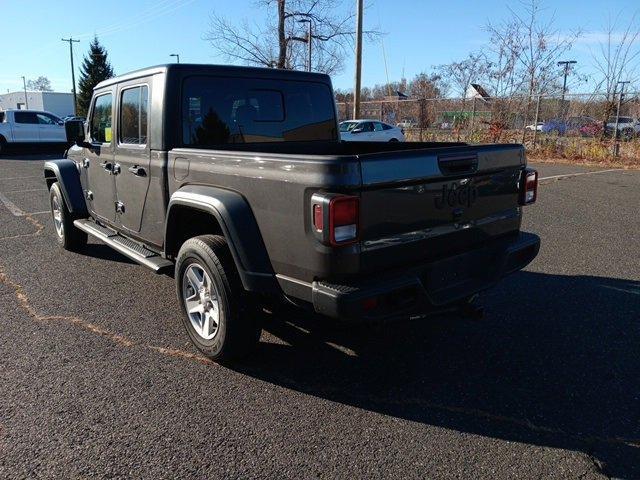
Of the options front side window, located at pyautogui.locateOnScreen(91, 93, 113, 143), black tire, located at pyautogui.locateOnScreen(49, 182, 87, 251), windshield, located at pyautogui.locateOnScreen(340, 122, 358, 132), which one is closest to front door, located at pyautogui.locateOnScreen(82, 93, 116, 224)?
front side window, located at pyautogui.locateOnScreen(91, 93, 113, 143)

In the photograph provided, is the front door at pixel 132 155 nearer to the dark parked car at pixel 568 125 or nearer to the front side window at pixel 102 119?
the front side window at pixel 102 119

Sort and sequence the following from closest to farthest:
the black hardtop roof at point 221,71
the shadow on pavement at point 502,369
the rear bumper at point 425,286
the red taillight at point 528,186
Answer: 1. the rear bumper at point 425,286
2. the shadow on pavement at point 502,369
3. the red taillight at point 528,186
4. the black hardtop roof at point 221,71

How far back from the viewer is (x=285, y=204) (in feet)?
9.40

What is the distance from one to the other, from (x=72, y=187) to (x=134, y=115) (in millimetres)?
2087

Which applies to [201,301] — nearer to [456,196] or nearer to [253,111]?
[253,111]

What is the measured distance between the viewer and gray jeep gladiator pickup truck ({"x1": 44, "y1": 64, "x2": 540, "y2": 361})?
2764 mm

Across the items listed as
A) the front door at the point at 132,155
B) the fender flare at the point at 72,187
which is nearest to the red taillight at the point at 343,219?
the front door at the point at 132,155

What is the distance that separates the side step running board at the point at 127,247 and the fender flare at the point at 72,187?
139mm

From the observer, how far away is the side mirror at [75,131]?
555 cm

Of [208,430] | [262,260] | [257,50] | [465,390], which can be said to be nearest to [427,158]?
[262,260]

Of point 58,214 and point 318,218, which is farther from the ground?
point 318,218

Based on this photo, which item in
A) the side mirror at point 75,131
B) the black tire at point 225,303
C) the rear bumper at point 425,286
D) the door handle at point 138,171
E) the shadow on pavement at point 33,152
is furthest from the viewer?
the shadow on pavement at point 33,152

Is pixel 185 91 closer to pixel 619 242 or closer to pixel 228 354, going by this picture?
pixel 228 354

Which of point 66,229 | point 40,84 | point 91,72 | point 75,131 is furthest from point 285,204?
point 40,84
